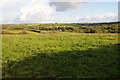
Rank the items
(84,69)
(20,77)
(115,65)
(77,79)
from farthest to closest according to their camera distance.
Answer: (115,65) → (84,69) → (20,77) → (77,79)

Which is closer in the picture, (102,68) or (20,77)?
(20,77)

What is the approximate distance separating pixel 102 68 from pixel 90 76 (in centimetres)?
192

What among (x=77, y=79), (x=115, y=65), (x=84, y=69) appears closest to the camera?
(x=77, y=79)

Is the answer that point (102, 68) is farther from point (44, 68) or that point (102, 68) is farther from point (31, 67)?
point (31, 67)

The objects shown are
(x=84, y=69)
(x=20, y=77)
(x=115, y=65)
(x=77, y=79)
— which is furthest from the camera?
(x=115, y=65)

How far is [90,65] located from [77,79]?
301 cm

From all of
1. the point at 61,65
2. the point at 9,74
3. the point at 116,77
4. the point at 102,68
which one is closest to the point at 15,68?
the point at 9,74

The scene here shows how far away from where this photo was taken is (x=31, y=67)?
463 inches

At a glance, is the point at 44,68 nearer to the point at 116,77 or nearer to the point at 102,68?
the point at 102,68

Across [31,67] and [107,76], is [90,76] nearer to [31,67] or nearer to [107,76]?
[107,76]

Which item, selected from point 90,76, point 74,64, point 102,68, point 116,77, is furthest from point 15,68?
point 116,77

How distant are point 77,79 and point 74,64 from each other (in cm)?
295

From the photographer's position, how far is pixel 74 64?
12.2 meters

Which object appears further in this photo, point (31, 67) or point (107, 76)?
point (31, 67)
